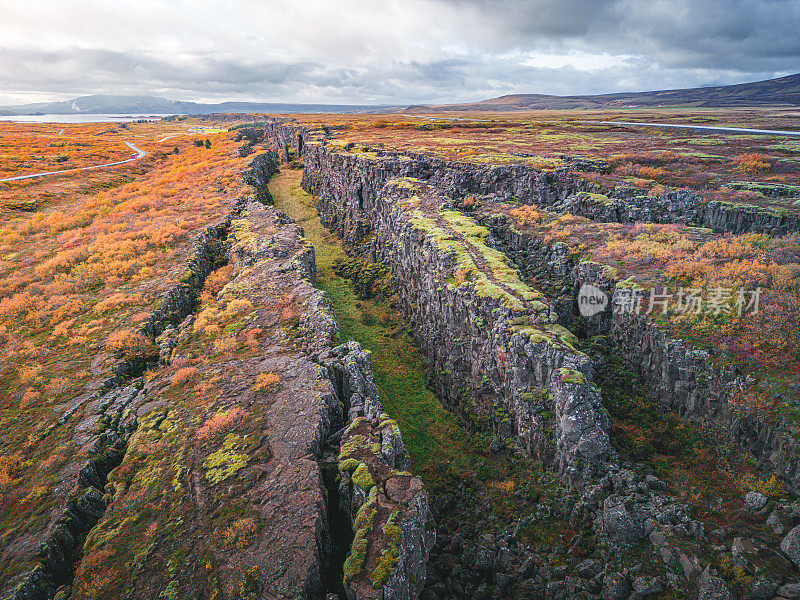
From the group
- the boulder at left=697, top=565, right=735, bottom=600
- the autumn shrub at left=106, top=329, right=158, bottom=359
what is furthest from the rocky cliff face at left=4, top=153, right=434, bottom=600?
the boulder at left=697, top=565, right=735, bottom=600

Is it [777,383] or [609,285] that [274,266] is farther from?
[777,383]

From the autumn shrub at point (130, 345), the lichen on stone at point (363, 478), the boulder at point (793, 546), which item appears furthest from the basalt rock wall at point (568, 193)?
the lichen on stone at point (363, 478)

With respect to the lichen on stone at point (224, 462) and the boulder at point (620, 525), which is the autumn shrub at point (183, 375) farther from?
the boulder at point (620, 525)

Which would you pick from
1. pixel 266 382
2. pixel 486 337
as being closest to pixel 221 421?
pixel 266 382

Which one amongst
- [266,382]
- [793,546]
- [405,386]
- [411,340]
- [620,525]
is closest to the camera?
[793,546]

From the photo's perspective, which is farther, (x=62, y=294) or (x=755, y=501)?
(x=62, y=294)

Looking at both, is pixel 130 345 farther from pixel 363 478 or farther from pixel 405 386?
pixel 363 478
